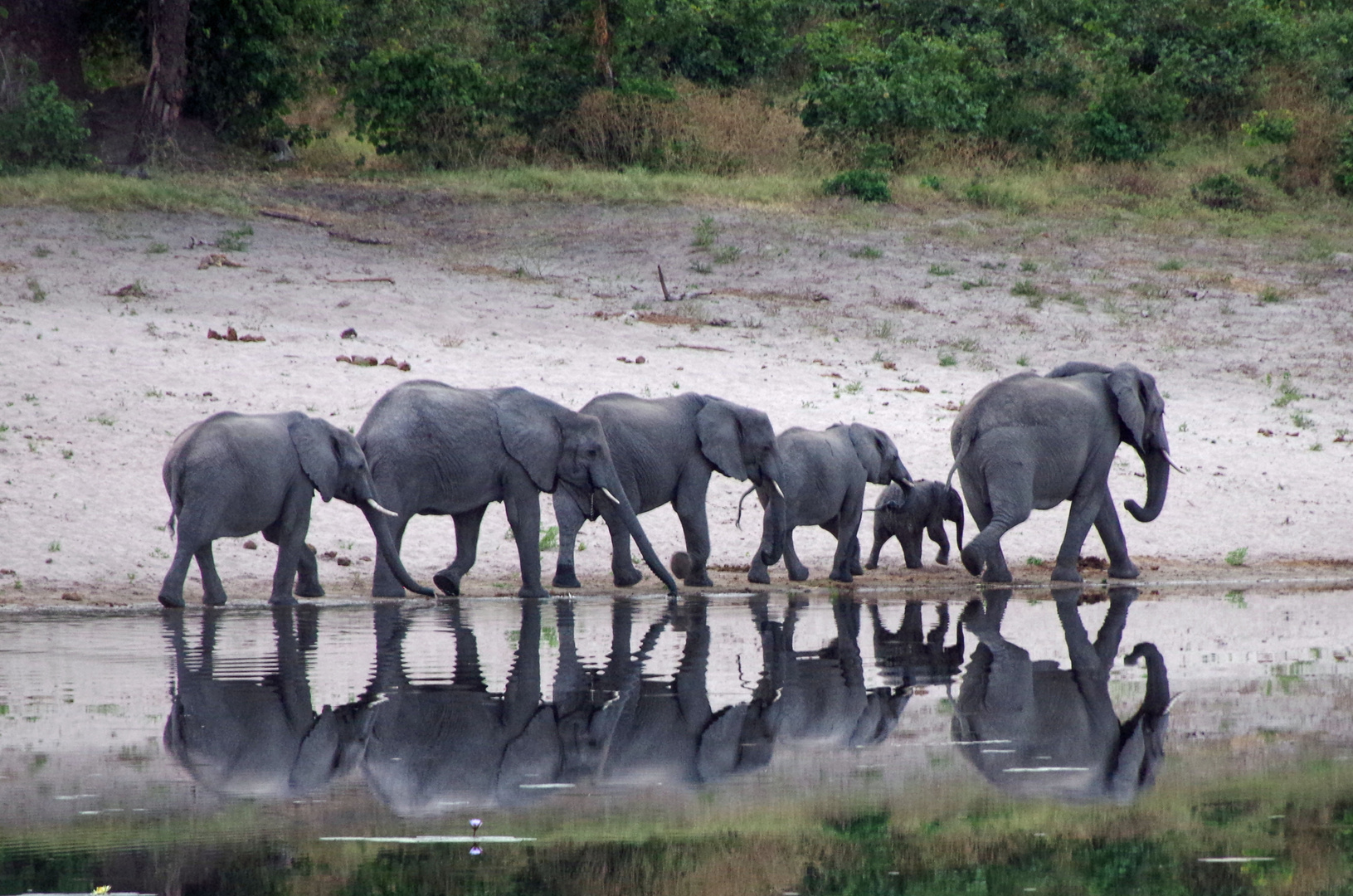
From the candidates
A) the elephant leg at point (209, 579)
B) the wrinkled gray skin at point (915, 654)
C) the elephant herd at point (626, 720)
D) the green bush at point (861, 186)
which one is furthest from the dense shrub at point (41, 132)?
the wrinkled gray skin at point (915, 654)

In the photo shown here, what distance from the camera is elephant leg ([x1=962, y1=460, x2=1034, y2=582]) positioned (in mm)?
12984

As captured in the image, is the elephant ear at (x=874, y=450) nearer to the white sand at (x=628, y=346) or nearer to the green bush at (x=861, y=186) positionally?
the white sand at (x=628, y=346)

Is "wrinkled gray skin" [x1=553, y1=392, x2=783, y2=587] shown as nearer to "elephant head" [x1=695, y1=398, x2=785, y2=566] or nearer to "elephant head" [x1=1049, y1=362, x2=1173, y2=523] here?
"elephant head" [x1=695, y1=398, x2=785, y2=566]

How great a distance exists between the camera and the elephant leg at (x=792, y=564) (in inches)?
536

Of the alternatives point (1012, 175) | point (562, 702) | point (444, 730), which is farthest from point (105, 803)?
point (1012, 175)

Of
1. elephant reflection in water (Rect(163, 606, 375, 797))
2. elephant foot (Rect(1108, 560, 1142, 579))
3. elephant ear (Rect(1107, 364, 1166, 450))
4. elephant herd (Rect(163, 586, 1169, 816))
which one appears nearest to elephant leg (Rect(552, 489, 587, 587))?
elephant herd (Rect(163, 586, 1169, 816))

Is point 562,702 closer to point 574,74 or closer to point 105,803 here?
point 105,803

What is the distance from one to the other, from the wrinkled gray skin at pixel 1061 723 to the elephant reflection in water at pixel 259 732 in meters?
2.04

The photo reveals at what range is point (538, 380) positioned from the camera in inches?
691

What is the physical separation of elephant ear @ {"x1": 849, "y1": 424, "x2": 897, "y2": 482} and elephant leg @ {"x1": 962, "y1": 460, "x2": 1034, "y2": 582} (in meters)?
1.30

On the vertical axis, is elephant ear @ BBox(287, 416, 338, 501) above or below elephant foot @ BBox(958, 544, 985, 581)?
above

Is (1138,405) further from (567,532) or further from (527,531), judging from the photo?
(527,531)

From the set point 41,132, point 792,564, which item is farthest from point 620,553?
point 41,132

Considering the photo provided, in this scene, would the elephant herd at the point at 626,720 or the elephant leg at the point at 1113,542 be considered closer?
the elephant herd at the point at 626,720
